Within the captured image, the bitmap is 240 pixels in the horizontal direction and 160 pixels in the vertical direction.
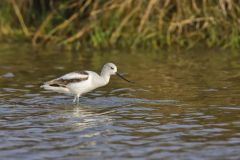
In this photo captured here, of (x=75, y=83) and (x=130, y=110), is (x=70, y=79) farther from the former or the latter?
(x=130, y=110)

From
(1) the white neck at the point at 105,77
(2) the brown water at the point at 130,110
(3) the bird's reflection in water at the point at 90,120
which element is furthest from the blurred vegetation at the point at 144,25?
(3) the bird's reflection in water at the point at 90,120

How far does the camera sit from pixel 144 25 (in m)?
16.2

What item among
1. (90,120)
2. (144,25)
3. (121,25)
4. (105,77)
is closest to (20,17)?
(121,25)

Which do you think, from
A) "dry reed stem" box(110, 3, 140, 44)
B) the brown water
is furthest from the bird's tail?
"dry reed stem" box(110, 3, 140, 44)

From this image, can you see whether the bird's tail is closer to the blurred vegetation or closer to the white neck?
the white neck

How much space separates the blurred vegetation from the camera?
15961mm

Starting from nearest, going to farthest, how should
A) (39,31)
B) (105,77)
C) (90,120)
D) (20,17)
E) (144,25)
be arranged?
1. (90,120)
2. (105,77)
3. (144,25)
4. (39,31)
5. (20,17)

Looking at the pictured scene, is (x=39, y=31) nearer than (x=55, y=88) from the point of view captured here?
No

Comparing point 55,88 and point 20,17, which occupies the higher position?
point 20,17

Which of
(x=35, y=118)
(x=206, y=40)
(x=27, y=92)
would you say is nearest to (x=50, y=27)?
(x=206, y=40)

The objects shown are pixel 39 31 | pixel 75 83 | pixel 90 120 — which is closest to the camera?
pixel 90 120

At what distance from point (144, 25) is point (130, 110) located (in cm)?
584

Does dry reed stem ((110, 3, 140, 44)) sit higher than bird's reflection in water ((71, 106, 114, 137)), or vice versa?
dry reed stem ((110, 3, 140, 44))

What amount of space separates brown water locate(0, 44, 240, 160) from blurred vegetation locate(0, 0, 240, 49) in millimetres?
496
